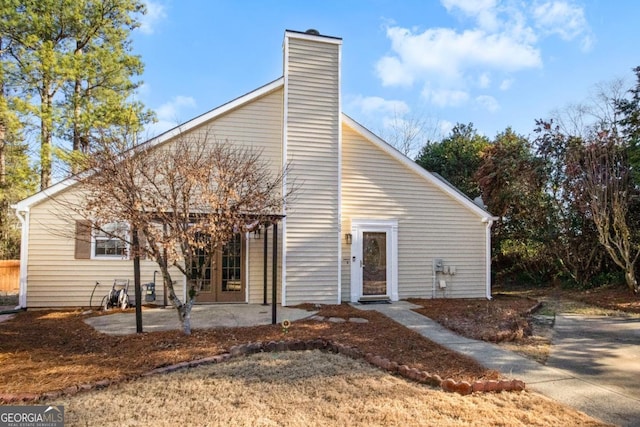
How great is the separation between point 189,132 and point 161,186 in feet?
12.7

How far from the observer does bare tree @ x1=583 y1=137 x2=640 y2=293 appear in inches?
434

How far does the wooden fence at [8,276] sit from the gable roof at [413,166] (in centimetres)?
1307

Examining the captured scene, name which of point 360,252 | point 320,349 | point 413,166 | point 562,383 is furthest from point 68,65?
point 562,383

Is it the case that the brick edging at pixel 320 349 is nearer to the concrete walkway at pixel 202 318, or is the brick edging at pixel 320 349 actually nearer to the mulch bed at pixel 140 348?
the mulch bed at pixel 140 348

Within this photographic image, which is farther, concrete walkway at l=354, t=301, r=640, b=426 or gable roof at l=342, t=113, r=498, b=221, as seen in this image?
gable roof at l=342, t=113, r=498, b=221

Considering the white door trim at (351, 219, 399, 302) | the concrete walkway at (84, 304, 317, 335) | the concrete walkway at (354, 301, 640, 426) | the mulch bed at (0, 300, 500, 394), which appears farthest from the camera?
the white door trim at (351, 219, 399, 302)

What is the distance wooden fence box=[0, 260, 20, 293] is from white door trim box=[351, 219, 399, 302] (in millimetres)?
12405

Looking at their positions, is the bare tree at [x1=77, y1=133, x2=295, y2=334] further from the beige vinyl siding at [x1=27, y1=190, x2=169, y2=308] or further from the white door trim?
the white door trim

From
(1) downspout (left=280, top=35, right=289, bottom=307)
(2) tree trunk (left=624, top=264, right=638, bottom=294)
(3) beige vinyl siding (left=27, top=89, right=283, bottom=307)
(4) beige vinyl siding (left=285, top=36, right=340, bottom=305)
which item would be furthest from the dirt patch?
(2) tree trunk (left=624, top=264, right=638, bottom=294)

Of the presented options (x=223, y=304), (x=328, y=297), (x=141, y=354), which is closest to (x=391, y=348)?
(x=141, y=354)

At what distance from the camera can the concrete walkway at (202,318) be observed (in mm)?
7141

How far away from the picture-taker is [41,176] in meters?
16.2

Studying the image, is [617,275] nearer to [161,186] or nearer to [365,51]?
[365,51]

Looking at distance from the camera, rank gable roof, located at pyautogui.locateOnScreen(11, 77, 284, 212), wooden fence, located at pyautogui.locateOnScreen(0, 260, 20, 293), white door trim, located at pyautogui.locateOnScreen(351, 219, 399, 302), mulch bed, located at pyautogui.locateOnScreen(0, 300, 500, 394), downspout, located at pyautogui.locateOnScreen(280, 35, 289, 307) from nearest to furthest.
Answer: mulch bed, located at pyautogui.locateOnScreen(0, 300, 500, 394)
gable roof, located at pyautogui.locateOnScreen(11, 77, 284, 212)
downspout, located at pyautogui.locateOnScreen(280, 35, 289, 307)
white door trim, located at pyautogui.locateOnScreen(351, 219, 399, 302)
wooden fence, located at pyautogui.locateOnScreen(0, 260, 20, 293)
